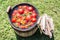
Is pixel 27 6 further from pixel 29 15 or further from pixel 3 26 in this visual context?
pixel 3 26

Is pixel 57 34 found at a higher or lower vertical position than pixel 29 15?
lower

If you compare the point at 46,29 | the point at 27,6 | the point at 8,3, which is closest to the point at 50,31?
the point at 46,29

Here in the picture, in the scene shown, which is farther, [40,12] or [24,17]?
[40,12]

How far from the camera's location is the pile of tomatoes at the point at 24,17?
4980 millimetres

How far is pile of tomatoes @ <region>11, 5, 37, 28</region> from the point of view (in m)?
4.98

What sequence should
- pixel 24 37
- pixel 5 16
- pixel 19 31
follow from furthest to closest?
pixel 5 16, pixel 24 37, pixel 19 31

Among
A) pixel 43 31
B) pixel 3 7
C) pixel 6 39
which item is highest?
pixel 3 7

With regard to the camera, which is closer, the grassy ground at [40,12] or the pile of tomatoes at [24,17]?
the pile of tomatoes at [24,17]

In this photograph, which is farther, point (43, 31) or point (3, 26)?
point (3, 26)

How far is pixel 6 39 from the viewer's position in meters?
5.57

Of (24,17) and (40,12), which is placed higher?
(24,17)

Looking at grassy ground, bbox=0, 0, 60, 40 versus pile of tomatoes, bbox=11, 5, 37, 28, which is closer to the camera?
pile of tomatoes, bbox=11, 5, 37, 28

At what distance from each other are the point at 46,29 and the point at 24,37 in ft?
2.58

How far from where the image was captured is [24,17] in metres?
5.01
